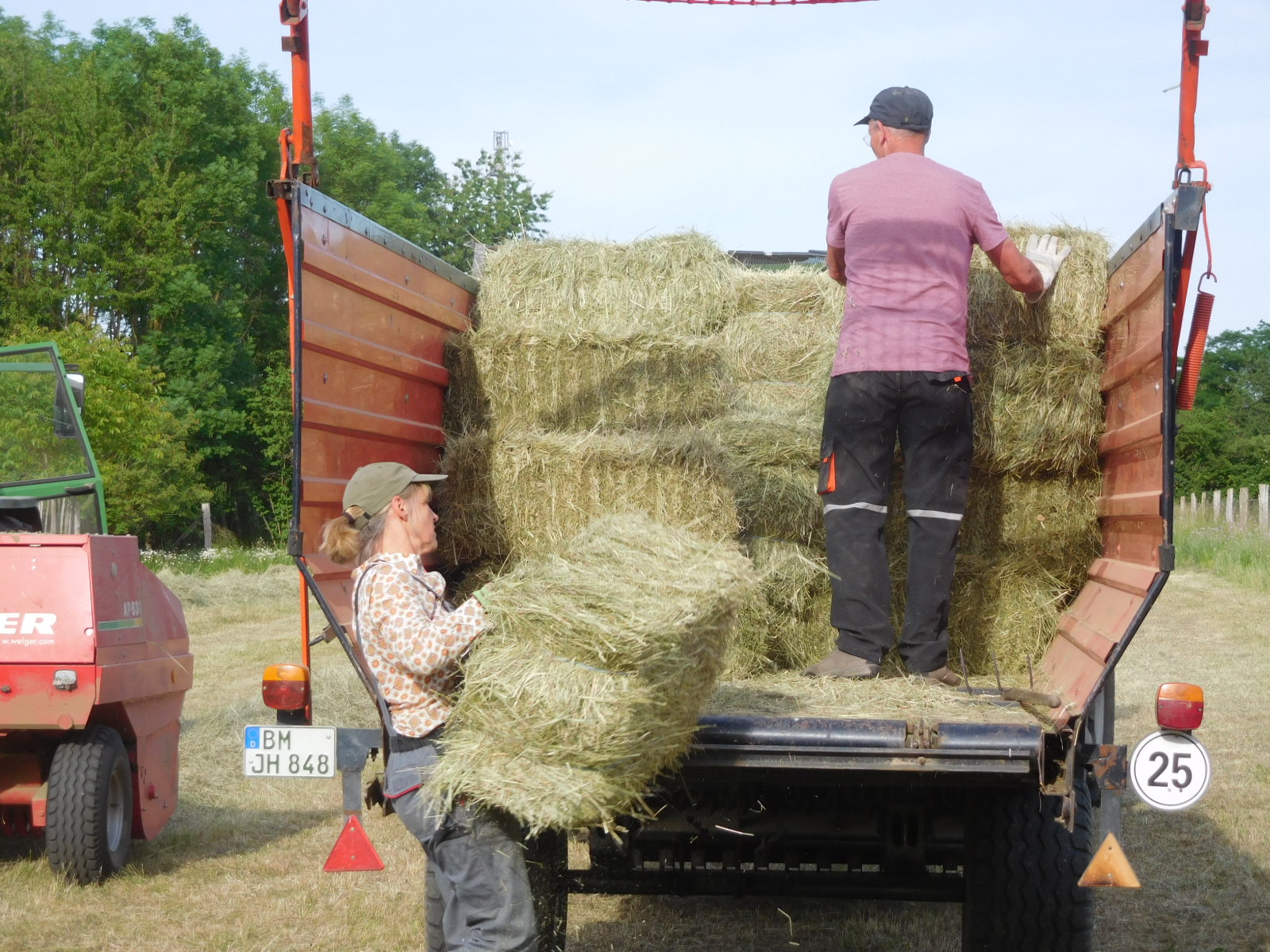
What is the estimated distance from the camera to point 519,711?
115 inches

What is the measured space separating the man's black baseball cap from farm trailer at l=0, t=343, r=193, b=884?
3.35m

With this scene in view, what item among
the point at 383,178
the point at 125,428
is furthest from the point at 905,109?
the point at 383,178

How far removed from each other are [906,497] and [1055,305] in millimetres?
1075

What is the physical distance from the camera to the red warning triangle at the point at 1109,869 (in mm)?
3080

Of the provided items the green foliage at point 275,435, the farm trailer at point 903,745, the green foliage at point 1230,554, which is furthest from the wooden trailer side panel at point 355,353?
the green foliage at point 275,435

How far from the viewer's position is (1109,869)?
122 inches

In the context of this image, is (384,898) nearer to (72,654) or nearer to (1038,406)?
(72,654)

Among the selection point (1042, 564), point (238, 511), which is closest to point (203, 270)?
point (238, 511)

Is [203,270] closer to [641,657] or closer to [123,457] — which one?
[123,457]

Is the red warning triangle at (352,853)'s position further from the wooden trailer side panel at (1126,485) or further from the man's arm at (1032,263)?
the man's arm at (1032,263)

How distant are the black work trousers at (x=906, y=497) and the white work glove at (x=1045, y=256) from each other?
2.33 ft

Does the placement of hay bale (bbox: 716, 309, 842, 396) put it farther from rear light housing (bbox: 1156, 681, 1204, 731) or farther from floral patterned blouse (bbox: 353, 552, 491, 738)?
floral patterned blouse (bbox: 353, 552, 491, 738)

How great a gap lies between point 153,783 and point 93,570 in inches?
43.7

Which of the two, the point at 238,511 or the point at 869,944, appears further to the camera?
the point at 238,511
